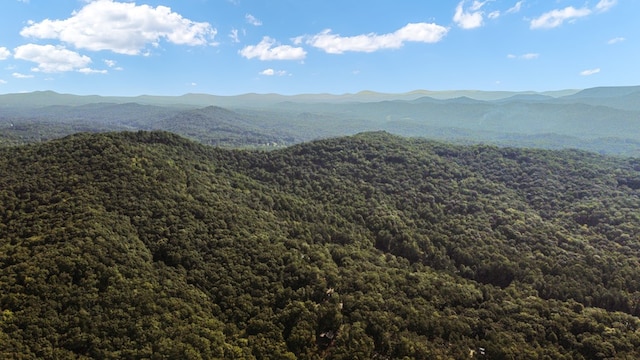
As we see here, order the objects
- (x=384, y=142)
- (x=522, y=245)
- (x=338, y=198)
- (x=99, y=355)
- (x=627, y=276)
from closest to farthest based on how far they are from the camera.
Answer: (x=99, y=355) → (x=627, y=276) → (x=522, y=245) → (x=338, y=198) → (x=384, y=142)

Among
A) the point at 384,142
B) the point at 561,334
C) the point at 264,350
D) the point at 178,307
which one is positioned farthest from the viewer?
the point at 384,142

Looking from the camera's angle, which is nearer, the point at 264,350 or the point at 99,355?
the point at 99,355

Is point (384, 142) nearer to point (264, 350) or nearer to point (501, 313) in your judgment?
point (501, 313)

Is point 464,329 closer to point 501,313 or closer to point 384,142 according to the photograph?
point 501,313

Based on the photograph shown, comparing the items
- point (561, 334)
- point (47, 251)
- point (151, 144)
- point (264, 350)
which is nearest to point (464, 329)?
point (561, 334)

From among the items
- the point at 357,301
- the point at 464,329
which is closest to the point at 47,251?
the point at 357,301

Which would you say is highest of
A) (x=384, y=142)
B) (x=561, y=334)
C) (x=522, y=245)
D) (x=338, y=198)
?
(x=384, y=142)

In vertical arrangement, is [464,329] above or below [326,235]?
below
